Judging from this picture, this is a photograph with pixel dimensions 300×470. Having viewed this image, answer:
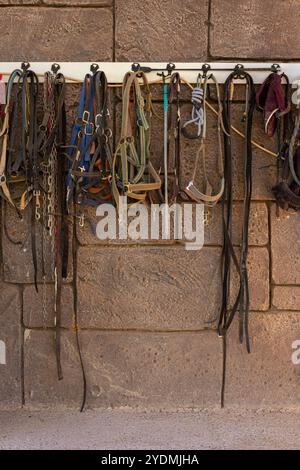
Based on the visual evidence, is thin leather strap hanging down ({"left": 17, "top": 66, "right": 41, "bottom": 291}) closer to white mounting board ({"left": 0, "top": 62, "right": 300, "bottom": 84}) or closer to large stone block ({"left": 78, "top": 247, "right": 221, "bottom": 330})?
white mounting board ({"left": 0, "top": 62, "right": 300, "bottom": 84})

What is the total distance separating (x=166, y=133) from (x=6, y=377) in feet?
5.31

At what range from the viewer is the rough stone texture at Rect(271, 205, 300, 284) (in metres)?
3.23

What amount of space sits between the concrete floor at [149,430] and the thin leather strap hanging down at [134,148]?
46.6 inches

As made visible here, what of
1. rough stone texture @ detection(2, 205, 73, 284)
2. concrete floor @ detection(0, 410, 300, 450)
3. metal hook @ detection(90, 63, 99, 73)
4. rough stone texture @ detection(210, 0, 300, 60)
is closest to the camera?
concrete floor @ detection(0, 410, 300, 450)

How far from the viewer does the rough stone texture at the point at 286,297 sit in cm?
325

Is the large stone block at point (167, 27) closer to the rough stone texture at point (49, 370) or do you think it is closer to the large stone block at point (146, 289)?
the large stone block at point (146, 289)

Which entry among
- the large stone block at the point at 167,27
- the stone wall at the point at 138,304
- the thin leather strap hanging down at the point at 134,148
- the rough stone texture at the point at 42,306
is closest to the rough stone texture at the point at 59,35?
the stone wall at the point at 138,304

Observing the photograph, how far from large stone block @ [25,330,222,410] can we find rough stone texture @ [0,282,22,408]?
5cm

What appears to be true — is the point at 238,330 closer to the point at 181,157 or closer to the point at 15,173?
the point at 181,157

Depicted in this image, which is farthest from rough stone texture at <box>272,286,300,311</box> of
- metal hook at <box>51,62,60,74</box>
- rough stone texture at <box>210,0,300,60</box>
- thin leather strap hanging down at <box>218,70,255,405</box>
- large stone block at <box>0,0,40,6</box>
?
large stone block at <box>0,0,40,6</box>

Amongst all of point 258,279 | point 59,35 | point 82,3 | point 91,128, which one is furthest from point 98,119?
point 258,279

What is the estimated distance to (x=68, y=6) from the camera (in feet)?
10.4

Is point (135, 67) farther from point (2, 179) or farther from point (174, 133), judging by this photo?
point (2, 179)

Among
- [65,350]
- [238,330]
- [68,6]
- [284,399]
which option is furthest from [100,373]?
[68,6]
